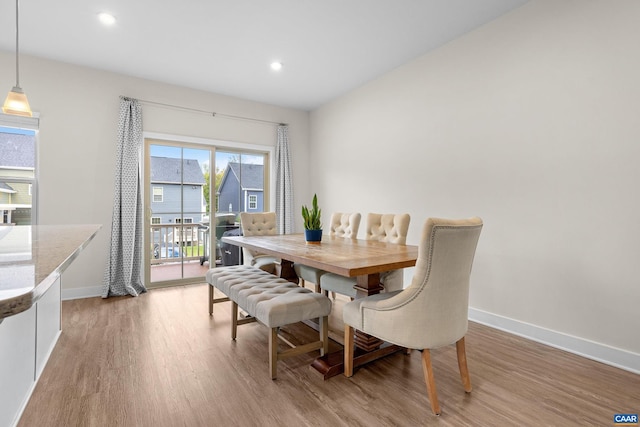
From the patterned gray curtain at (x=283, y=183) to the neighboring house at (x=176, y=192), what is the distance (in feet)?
3.79

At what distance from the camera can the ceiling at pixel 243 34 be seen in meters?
2.62

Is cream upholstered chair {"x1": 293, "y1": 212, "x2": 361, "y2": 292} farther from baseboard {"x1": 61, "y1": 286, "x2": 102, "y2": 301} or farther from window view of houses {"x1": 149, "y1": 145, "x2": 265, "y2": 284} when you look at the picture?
baseboard {"x1": 61, "y1": 286, "x2": 102, "y2": 301}

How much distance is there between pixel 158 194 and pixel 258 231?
5.22 feet

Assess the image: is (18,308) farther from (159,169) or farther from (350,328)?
(159,169)

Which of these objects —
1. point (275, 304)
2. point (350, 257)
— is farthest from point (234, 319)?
point (350, 257)

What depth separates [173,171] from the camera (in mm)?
4352

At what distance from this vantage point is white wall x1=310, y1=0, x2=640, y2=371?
2.15 metres

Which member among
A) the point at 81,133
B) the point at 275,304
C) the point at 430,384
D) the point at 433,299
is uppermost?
the point at 81,133

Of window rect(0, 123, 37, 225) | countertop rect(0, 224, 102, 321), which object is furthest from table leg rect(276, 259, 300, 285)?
window rect(0, 123, 37, 225)

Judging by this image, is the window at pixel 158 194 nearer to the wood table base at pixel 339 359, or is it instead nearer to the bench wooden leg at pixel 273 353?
the bench wooden leg at pixel 273 353

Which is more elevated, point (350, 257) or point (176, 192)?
point (176, 192)

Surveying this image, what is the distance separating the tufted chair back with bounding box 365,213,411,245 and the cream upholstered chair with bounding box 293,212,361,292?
19 cm

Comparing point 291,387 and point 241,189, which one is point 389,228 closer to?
point 291,387

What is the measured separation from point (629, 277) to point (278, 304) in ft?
7.59
